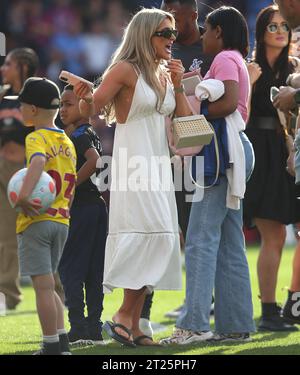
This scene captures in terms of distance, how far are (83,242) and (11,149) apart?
3116 millimetres

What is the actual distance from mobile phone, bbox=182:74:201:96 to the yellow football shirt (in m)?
1.16

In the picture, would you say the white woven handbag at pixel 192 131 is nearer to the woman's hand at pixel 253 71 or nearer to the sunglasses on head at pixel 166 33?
the sunglasses on head at pixel 166 33

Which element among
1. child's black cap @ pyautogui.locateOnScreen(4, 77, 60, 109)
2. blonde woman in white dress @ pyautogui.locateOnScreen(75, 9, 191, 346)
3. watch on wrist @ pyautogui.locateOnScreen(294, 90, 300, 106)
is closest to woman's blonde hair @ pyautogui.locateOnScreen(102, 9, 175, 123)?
blonde woman in white dress @ pyautogui.locateOnScreen(75, 9, 191, 346)

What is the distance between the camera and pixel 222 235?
23.0 feet

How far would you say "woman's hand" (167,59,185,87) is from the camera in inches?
262

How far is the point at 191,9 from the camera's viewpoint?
766 centimetres

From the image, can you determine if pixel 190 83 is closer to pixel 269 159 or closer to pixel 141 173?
pixel 141 173

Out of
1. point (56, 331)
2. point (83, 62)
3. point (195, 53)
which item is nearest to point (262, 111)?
point (195, 53)

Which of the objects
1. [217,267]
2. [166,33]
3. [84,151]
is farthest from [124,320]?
[166,33]

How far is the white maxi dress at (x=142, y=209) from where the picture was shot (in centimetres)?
646

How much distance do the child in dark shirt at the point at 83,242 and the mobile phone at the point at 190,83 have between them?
67cm

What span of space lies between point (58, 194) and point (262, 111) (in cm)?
260

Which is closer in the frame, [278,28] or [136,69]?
[136,69]

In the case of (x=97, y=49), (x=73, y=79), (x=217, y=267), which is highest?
(x=97, y=49)
